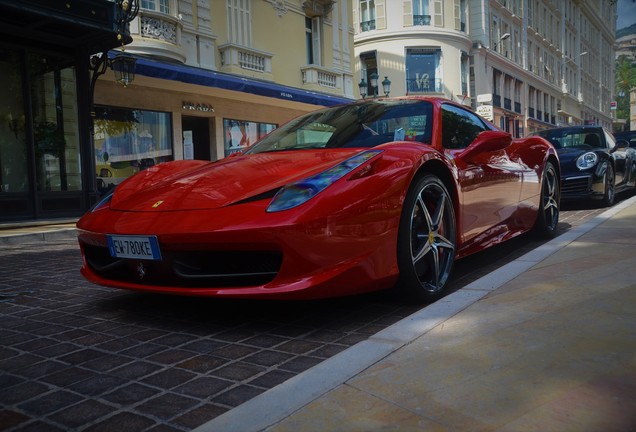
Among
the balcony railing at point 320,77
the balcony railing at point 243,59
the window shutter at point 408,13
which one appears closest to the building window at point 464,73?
the window shutter at point 408,13

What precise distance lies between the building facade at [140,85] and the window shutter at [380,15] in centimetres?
1094

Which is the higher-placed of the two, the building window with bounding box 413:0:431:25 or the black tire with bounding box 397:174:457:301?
the building window with bounding box 413:0:431:25

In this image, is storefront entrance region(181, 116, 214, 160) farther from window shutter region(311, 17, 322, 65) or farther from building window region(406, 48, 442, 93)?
building window region(406, 48, 442, 93)

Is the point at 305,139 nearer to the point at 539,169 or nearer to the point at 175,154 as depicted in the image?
the point at 539,169

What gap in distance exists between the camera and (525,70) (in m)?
37.5

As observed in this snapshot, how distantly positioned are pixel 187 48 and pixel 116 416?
1300 centimetres

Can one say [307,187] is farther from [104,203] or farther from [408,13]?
[408,13]

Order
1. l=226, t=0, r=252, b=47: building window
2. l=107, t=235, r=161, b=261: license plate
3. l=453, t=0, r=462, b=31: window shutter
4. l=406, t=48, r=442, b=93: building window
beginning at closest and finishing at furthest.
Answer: l=107, t=235, r=161, b=261: license plate < l=226, t=0, r=252, b=47: building window < l=406, t=48, r=442, b=93: building window < l=453, t=0, r=462, b=31: window shutter

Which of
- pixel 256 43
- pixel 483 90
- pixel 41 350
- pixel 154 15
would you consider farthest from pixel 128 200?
pixel 483 90

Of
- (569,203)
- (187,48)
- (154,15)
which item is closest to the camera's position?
(569,203)

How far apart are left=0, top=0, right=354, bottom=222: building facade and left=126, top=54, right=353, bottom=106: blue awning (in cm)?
3

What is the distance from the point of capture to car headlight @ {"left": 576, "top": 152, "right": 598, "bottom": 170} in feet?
23.8

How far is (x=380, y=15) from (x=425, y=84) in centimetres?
460

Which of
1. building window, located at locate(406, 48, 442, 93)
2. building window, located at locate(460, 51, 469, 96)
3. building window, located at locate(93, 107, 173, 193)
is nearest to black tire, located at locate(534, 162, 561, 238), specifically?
building window, located at locate(93, 107, 173, 193)
